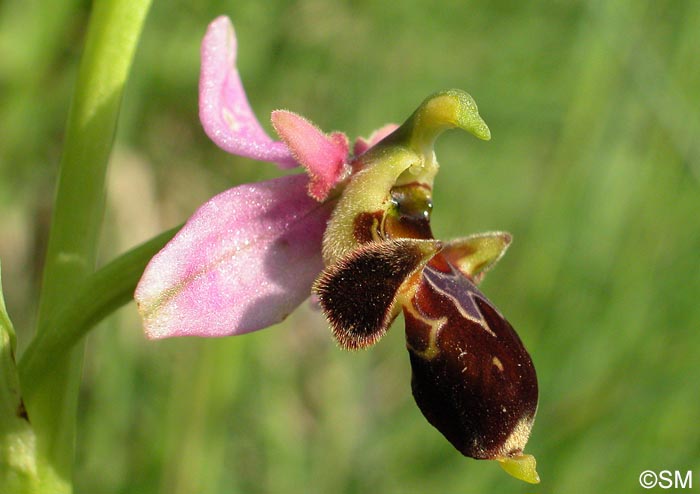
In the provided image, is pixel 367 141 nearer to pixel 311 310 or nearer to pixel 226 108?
pixel 226 108

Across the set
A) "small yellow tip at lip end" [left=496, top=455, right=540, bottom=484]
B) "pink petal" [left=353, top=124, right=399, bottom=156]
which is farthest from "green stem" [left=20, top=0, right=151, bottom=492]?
"small yellow tip at lip end" [left=496, top=455, right=540, bottom=484]

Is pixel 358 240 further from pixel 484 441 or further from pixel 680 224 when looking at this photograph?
pixel 680 224

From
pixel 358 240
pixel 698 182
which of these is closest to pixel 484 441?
pixel 358 240

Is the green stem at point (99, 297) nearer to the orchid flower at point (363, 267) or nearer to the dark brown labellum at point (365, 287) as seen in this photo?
the orchid flower at point (363, 267)

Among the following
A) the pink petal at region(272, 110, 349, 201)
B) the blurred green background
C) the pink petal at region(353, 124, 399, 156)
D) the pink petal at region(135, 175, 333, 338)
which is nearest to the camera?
the pink petal at region(135, 175, 333, 338)

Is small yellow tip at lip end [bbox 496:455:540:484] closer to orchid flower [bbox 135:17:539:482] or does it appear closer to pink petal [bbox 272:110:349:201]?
orchid flower [bbox 135:17:539:482]

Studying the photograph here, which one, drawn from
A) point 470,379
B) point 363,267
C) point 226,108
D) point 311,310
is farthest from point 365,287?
point 311,310
